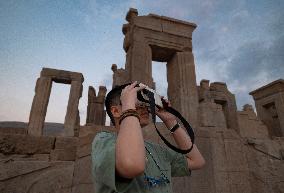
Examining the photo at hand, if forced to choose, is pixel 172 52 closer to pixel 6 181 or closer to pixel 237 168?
pixel 237 168

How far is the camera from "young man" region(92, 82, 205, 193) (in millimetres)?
1055

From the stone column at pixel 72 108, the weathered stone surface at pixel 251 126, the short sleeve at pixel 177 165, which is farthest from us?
the weathered stone surface at pixel 251 126

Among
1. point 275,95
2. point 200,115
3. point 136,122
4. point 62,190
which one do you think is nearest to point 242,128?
point 275,95

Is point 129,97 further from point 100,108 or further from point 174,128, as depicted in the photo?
point 100,108

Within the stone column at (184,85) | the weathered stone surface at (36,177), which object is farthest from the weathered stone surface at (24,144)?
the stone column at (184,85)

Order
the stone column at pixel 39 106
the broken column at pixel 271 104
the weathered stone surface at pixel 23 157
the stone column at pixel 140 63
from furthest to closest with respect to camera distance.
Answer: the broken column at pixel 271 104
the stone column at pixel 39 106
the stone column at pixel 140 63
the weathered stone surface at pixel 23 157

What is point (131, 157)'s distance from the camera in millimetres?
1032

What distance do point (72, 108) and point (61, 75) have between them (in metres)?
1.91

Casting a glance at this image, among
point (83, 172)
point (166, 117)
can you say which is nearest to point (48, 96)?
point (83, 172)

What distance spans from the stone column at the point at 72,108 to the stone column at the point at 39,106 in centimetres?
108

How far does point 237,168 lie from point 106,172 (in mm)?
3205

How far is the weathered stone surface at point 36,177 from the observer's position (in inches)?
125

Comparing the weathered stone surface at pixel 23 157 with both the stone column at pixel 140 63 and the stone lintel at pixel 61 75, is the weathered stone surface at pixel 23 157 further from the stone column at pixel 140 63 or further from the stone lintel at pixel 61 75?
the stone lintel at pixel 61 75

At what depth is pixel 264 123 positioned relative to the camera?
14914 millimetres
